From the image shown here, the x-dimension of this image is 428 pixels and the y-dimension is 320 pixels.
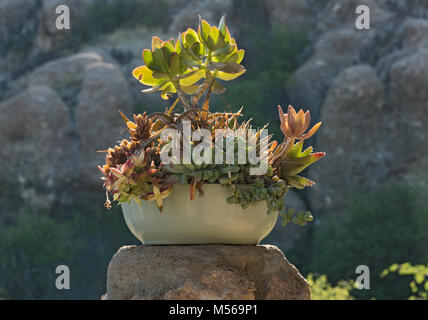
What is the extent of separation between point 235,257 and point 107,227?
13.3 metres

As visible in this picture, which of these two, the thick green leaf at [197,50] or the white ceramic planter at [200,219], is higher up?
the thick green leaf at [197,50]

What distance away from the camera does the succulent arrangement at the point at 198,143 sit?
146 centimetres

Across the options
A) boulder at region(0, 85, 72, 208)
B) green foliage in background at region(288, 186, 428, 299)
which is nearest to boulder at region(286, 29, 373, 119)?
green foliage in background at region(288, 186, 428, 299)

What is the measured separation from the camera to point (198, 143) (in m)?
1.49

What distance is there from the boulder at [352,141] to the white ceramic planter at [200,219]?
1197cm

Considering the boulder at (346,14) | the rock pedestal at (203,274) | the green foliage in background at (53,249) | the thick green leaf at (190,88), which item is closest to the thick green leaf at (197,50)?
the thick green leaf at (190,88)

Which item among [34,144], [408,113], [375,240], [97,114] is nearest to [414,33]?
[408,113]

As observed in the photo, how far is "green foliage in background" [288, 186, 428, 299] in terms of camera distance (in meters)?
12.2

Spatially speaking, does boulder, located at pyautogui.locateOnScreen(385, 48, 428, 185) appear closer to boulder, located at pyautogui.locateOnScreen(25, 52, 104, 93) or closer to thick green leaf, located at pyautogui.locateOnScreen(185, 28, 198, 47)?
boulder, located at pyautogui.locateOnScreen(25, 52, 104, 93)

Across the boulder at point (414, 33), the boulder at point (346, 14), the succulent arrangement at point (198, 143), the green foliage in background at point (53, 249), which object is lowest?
the green foliage in background at point (53, 249)

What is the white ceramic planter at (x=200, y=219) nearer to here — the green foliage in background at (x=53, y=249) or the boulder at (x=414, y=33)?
the green foliage in background at (x=53, y=249)

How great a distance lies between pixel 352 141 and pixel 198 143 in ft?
40.3

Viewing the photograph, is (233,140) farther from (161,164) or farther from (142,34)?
(142,34)

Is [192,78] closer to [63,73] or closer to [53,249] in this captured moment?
[53,249]
